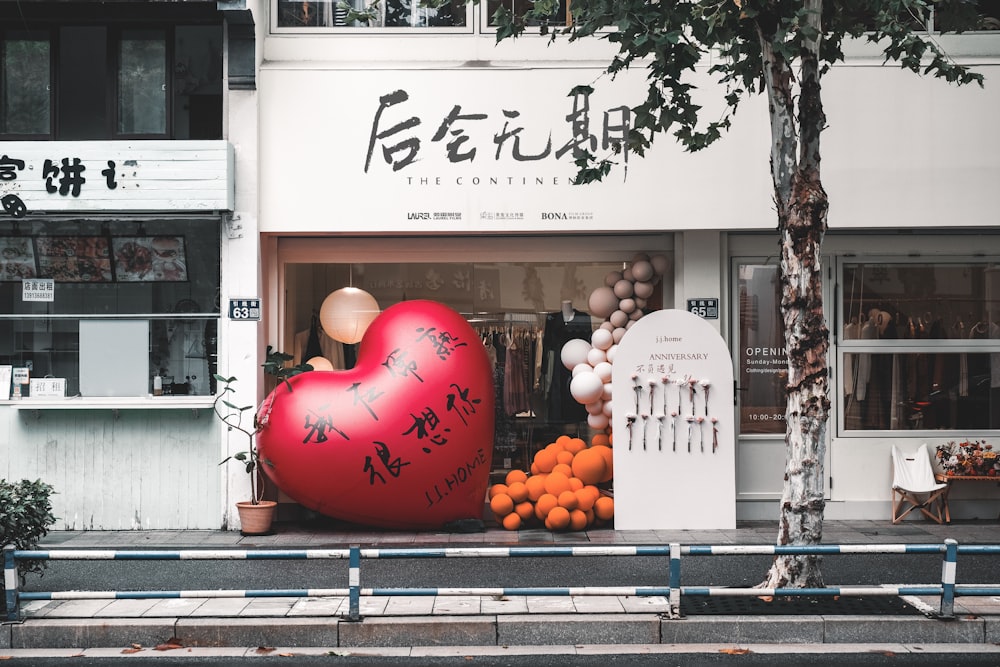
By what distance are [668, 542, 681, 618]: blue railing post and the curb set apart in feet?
0.29

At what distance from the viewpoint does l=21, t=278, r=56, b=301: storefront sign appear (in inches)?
454

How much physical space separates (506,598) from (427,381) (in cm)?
332

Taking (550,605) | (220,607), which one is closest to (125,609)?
(220,607)

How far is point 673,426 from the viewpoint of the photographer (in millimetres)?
11031

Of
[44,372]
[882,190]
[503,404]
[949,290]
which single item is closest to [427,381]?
[503,404]

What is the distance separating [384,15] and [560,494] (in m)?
5.87

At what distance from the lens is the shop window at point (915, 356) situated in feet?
39.4

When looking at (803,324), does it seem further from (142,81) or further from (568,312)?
(142,81)

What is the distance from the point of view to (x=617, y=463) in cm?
1099

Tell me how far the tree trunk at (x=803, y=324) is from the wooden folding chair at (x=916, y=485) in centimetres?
425

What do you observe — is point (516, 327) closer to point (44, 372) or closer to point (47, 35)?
point (44, 372)

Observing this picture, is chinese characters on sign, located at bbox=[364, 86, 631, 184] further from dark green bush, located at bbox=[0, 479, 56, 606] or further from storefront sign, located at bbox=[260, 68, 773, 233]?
dark green bush, located at bbox=[0, 479, 56, 606]

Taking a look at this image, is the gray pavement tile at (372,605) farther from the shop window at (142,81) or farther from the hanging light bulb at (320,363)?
the shop window at (142,81)

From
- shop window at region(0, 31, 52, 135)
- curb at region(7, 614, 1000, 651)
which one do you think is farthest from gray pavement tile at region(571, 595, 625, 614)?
shop window at region(0, 31, 52, 135)
